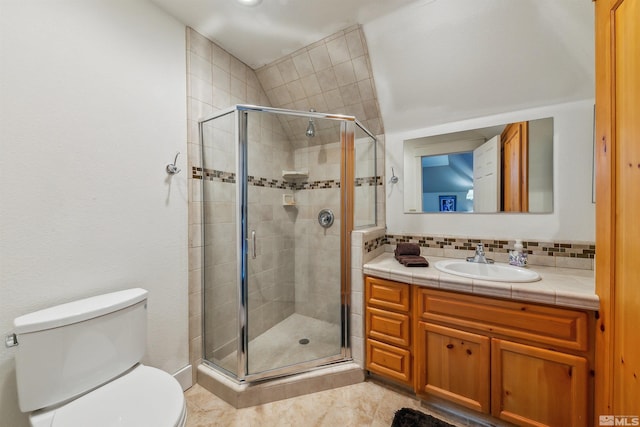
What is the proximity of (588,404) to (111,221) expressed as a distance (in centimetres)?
249

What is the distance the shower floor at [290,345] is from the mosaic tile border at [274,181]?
1.15 meters

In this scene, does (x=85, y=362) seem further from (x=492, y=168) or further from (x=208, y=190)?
(x=492, y=168)

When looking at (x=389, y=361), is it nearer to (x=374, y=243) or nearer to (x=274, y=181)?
(x=374, y=243)

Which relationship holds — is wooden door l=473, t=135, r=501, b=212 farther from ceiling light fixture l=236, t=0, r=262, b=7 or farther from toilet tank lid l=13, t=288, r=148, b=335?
toilet tank lid l=13, t=288, r=148, b=335

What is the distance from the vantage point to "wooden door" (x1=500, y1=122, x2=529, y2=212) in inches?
66.4

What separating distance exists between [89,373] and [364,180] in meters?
2.00

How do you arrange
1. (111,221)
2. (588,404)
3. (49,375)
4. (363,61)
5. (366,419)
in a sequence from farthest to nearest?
(363,61) → (366,419) → (111,221) → (588,404) → (49,375)

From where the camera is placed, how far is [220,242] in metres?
1.75

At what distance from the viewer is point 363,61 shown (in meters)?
1.86

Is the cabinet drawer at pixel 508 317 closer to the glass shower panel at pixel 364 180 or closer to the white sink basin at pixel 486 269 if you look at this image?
the white sink basin at pixel 486 269

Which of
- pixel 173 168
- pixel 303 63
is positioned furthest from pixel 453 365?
pixel 303 63

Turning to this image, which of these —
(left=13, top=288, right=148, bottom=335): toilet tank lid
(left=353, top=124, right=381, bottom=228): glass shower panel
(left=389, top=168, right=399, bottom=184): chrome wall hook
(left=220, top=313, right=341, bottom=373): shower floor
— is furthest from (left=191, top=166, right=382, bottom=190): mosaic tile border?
(left=220, top=313, right=341, bottom=373): shower floor

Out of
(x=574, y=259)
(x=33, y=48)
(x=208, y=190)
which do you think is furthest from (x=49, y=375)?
(x=574, y=259)

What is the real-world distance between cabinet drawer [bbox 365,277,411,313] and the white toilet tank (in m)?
1.34
